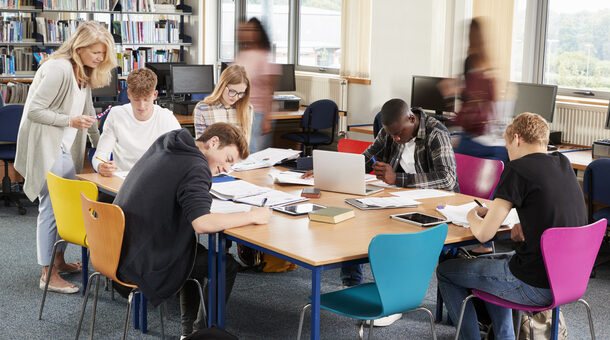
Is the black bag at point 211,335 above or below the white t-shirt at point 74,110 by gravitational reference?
below

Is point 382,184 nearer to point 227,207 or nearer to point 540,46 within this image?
point 227,207

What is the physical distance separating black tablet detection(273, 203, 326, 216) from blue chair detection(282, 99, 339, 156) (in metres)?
4.05

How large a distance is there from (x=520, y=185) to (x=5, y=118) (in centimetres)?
428

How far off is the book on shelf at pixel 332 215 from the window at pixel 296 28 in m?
5.28

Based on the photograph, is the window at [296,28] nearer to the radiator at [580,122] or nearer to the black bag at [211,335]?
the radiator at [580,122]

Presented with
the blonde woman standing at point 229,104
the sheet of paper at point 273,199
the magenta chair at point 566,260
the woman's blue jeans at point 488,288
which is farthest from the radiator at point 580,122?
the sheet of paper at point 273,199

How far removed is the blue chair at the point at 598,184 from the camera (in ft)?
13.4

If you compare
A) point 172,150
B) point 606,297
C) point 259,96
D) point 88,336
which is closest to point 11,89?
point 259,96

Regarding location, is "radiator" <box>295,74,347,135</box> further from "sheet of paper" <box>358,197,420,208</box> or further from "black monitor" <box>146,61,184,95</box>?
"sheet of paper" <box>358,197,420,208</box>

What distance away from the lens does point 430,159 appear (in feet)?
11.9

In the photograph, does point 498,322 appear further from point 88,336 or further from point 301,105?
point 301,105

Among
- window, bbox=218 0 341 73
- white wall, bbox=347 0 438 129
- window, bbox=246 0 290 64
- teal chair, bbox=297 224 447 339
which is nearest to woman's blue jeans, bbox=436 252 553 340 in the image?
teal chair, bbox=297 224 447 339

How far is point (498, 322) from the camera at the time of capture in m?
2.75

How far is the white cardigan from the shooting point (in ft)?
11.8
